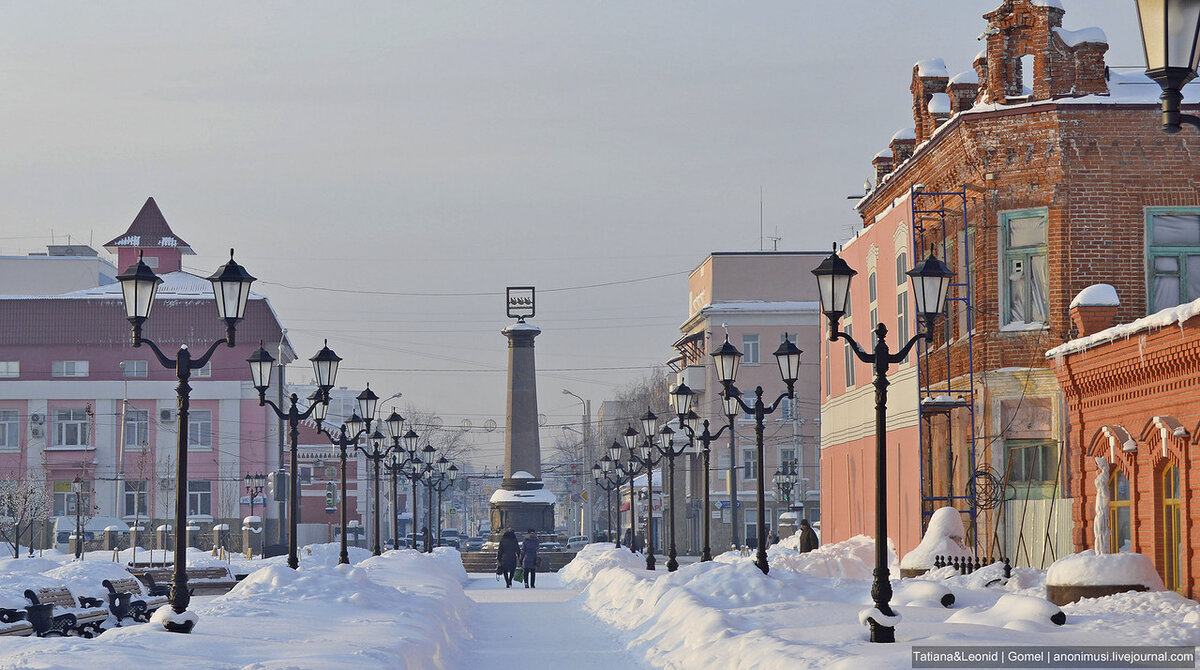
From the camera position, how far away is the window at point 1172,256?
89.4 feet

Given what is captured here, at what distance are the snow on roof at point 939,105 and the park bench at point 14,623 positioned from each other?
65.8ft

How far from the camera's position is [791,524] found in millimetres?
59938

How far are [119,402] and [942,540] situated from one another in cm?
6027

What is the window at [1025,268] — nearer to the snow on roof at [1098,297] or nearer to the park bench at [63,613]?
the snow on roof at [1098,297]

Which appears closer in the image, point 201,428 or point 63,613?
point 63,613

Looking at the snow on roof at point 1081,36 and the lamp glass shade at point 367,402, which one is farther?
the lamp glass shade at point 367,402

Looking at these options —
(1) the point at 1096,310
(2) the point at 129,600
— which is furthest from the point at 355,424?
(1) the point at 1096,310

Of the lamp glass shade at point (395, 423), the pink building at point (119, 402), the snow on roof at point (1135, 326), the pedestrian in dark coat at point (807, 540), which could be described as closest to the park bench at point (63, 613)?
the lamp glass shade at point (395, 423)

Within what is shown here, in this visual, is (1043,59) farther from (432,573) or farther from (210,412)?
(210,412)

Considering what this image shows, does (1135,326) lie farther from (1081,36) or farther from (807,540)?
(807,540)

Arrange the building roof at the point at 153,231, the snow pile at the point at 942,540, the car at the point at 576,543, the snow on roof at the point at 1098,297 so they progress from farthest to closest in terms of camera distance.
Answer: the building roof at the point at 153,231 → the car at the point at 576,543 → the snow pile at the point at 942,540 → the snow on roof at the point at 1098,297

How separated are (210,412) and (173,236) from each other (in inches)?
460

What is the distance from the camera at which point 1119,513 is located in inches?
907

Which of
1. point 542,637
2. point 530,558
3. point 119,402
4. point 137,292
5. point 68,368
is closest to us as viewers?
point 137,292
